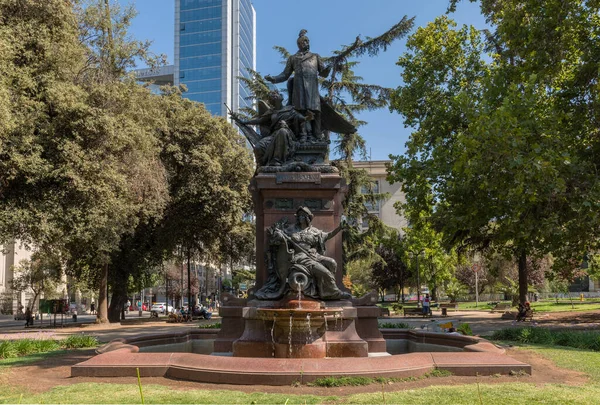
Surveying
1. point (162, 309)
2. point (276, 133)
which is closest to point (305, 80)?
point (276, 133)

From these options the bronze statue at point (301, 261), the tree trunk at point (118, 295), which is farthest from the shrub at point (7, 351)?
the tree trunk at point (118, 295)

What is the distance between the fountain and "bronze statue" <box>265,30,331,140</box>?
0.03m

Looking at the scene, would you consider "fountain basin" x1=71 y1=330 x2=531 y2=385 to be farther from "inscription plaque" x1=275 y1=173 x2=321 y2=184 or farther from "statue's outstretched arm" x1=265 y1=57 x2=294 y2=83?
"statue's outstretched arm" x1=265 y1=57 x2=294 y2=83

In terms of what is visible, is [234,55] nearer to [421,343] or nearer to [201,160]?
[201,160]

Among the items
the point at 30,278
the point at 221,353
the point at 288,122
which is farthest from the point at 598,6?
the point at 30,278

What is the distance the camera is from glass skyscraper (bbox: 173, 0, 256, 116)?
13862 centimetres

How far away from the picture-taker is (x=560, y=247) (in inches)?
819

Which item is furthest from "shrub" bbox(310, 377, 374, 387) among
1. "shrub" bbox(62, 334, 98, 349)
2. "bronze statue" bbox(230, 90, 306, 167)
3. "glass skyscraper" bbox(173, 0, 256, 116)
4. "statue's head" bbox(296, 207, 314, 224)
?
"glass skyscraper" bbox(173, 0, 256, 116)

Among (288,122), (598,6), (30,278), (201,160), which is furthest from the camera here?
(30,278)

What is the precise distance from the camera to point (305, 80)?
1327 centimetres

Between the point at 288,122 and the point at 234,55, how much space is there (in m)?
137

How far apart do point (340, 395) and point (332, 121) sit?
26.0 feet

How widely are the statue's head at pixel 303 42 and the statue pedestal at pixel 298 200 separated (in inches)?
148

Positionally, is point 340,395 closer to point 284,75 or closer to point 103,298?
point 284,75
